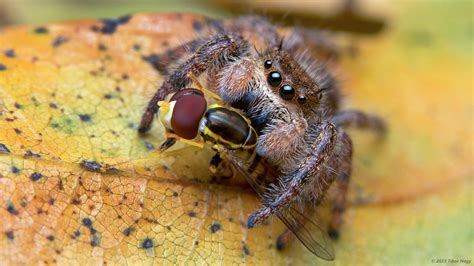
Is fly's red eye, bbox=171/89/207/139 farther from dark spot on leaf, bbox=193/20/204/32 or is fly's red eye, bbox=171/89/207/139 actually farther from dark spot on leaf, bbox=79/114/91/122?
dark spot on leaf, bbox=193/20/204/32

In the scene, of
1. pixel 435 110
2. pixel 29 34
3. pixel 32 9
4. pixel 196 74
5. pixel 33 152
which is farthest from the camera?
pixel 32 9

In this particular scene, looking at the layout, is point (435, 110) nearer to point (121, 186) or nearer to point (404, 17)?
point (404, 17)

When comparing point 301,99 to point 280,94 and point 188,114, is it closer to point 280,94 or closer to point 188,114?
point 280,94

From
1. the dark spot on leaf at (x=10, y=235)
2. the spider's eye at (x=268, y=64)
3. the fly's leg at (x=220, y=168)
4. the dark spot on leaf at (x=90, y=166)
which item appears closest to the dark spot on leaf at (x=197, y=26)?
the spider's eye at (x=268, y=64)

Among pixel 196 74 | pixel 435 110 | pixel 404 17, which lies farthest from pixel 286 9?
pixel 196 74

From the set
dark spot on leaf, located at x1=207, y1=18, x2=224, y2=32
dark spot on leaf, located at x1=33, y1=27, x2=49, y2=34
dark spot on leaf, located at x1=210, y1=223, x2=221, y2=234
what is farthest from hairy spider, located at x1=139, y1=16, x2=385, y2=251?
dark spot on leaf, located at x1=33, y1=27, x2=49, y2=34

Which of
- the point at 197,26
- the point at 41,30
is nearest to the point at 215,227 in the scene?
the point at 197,26
